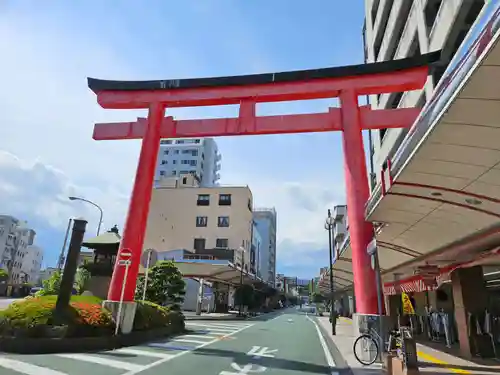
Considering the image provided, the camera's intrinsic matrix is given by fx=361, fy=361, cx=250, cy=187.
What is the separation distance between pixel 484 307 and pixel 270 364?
283 inches

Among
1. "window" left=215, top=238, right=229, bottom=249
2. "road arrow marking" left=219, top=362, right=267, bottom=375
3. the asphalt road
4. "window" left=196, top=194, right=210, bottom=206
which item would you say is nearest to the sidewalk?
the asphalt road

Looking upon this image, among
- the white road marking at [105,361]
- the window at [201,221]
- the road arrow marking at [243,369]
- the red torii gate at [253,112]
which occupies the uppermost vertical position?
the window at [201,221]

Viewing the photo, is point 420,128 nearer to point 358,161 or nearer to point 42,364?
point 358,161

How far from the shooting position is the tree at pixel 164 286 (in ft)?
80.7

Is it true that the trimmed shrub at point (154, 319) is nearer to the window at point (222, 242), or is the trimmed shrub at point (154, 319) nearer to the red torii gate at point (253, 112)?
the red torii gate at point (253, 112)

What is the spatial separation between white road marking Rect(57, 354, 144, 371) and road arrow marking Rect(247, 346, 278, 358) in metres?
3.92

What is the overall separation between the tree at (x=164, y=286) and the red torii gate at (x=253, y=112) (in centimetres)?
1165

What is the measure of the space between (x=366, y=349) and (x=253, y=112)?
31.9ft

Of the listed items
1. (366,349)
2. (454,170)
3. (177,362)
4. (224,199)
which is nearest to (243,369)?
(177,362)

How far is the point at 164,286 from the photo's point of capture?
82.5 feet

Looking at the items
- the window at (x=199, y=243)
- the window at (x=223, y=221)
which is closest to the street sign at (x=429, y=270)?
the window at (x=223, y=221)

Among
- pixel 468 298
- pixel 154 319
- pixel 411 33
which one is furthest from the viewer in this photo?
pixel 411 33

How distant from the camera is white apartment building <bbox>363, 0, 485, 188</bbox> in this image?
15297 mm

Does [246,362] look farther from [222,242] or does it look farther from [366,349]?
[222,242]
